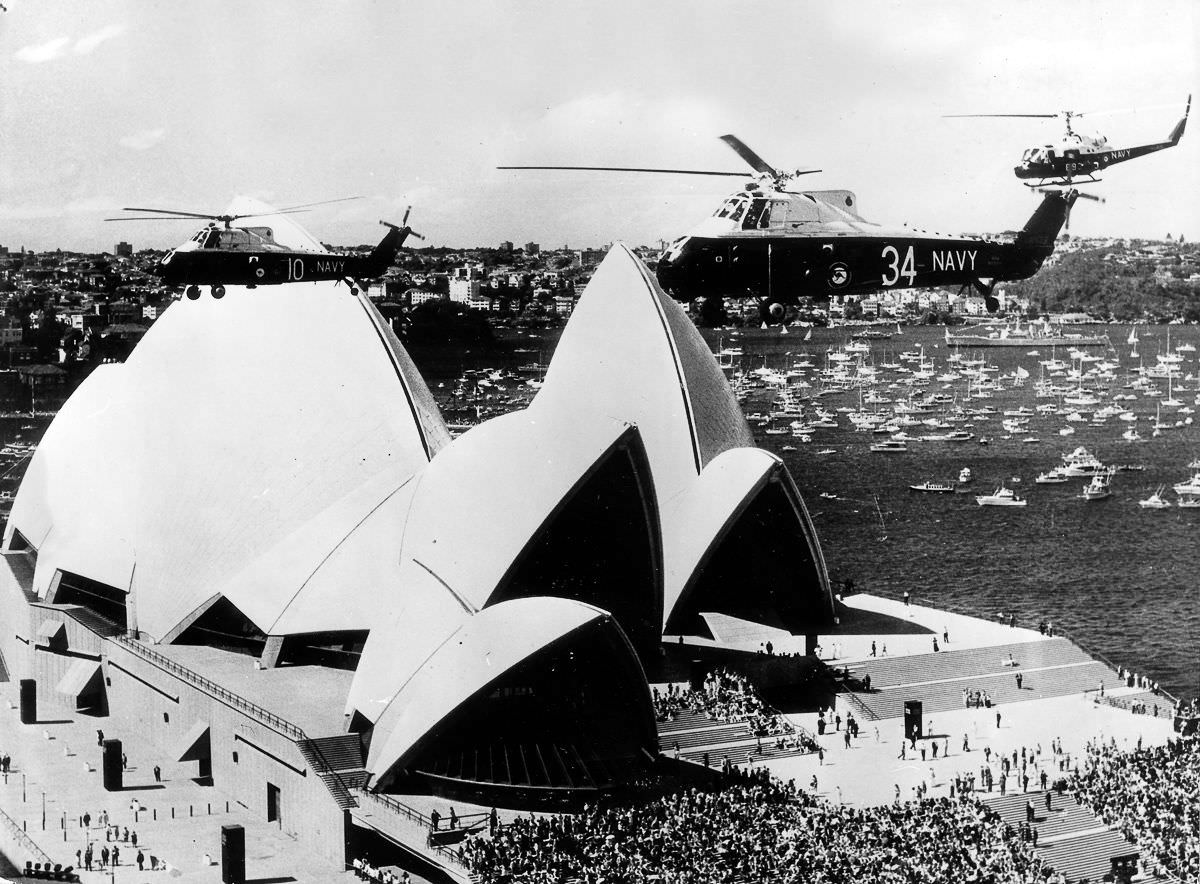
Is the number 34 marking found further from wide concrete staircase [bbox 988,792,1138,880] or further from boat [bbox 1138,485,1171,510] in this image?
boat [bbox 1138,485,1171,510]

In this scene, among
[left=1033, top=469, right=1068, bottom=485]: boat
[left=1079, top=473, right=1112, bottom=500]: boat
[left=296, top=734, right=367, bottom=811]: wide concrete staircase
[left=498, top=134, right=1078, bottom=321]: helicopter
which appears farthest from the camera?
[left=1033, top=469, right=1068, bottom=485]: boat

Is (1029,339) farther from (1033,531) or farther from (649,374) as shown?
(649,374)

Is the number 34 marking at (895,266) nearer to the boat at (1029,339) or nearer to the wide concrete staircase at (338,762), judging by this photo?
the wide concrete staircase at (338,762)

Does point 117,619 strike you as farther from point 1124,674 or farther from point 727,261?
point 1124,674

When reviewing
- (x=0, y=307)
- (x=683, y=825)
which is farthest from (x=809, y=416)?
(x=683, y=825)

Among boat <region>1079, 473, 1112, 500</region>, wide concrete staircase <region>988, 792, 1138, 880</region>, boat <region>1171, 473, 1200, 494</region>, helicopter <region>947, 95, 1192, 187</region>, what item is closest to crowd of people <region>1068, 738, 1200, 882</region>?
wide concrete staircase <region>988, 792, 1138, 880</region>

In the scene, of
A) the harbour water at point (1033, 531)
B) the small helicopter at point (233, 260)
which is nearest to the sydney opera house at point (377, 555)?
the small helicopter at point (233, 260)
